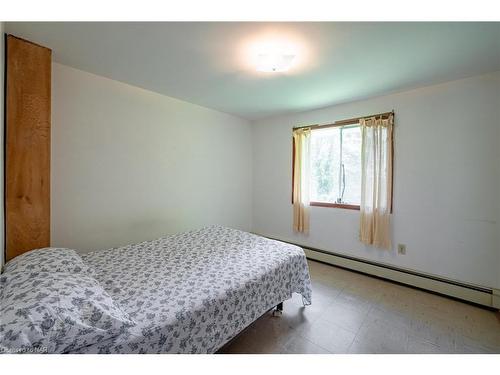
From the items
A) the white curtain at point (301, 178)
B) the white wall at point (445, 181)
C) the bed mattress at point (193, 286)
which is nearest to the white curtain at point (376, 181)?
the white wall at point (445, 181)

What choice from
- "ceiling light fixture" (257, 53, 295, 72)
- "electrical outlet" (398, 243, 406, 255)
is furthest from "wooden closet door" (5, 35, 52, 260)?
"electrical outlet" (398, 243, 406, 255)

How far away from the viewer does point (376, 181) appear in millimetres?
2664

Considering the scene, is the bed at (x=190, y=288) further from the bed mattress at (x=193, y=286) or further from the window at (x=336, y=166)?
the window at (x=336, y=166)

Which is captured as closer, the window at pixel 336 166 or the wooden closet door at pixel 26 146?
the wooden closet door at pixel 26 146

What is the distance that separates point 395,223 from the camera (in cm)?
261

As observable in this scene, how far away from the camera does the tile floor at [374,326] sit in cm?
158

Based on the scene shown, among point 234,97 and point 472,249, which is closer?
point 472,249

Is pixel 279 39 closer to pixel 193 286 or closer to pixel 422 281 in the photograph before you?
pixel 193 286

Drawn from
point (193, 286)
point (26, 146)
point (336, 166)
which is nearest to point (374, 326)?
point (193, 286)

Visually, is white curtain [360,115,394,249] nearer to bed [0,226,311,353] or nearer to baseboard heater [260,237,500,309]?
baseboard heater [260,237,500,309]

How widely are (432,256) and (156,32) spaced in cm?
337
